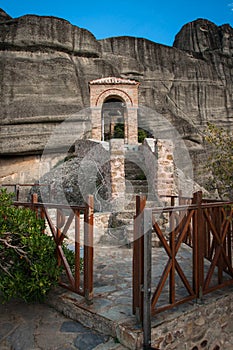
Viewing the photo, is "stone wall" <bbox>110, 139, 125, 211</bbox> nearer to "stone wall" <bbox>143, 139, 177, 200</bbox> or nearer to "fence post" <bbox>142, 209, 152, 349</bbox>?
"stone wall" <bbox>143, 139, 177, 200</bbox>

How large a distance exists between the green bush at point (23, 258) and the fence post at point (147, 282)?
3.90 feet

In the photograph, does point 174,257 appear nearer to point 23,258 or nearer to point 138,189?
point 23,258

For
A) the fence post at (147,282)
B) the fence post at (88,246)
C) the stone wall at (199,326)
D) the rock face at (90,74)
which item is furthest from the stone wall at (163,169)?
the rock face at (90,74)

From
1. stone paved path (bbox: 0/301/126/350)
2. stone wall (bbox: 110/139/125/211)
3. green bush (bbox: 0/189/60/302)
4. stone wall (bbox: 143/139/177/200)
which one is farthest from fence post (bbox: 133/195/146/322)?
stone wall (bbox: 143/139/177/200)

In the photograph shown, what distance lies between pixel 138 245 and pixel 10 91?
1788cm

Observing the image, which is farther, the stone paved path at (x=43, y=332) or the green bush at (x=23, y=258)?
the green bush at (x=23, y=258)

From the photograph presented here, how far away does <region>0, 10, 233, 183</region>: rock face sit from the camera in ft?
59.3

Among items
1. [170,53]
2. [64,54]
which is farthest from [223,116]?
[64,54]

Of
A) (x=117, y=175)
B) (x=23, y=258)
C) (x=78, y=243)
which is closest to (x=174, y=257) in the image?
(x=78, y=243)

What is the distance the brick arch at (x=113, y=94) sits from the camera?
1592cm

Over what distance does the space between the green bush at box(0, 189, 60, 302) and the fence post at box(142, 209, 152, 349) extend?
46.8 inches

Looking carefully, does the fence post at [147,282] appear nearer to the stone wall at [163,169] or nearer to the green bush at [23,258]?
the green bush at [23,258]

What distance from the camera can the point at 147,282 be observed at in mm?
Result: 2590

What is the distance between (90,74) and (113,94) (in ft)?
21.0
